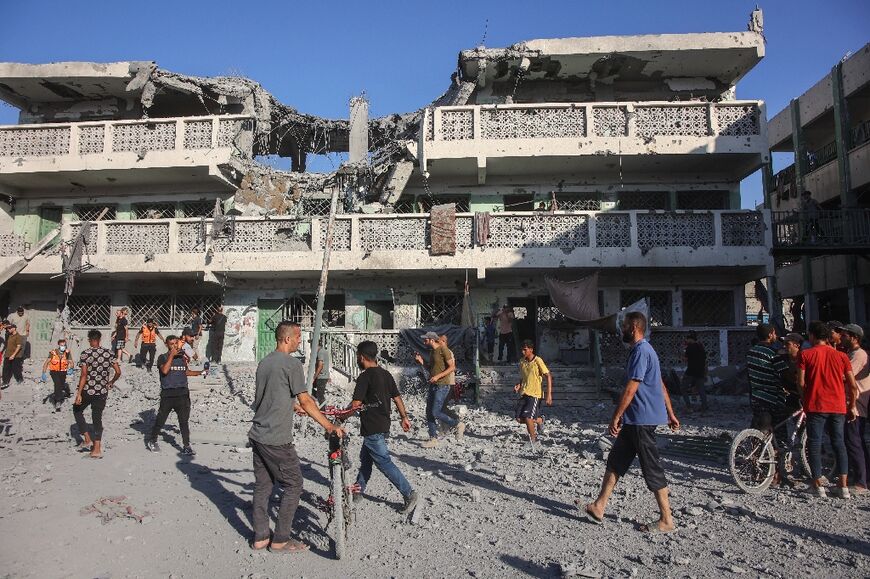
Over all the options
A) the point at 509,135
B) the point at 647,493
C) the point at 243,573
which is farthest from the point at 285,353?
the point at 509,135

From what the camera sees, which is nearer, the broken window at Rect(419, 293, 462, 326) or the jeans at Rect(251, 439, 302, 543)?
the jeans at Rect(251, 439, 302, 543)

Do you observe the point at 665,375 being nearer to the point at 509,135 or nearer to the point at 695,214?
the point at 695,214

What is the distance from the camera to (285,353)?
4230 mm

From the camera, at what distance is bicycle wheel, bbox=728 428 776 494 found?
5.42 metres

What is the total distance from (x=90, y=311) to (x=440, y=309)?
11232 millimetres

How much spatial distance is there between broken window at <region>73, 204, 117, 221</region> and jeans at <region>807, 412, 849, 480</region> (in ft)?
64.2

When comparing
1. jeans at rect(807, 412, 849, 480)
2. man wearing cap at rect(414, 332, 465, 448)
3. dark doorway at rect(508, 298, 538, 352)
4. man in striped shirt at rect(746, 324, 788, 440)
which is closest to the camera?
jeans at rect(807, 412, 849, 480)

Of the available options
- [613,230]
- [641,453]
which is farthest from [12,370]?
[613,230]

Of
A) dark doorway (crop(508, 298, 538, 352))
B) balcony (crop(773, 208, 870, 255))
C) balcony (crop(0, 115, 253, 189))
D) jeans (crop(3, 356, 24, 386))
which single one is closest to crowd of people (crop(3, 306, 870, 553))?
jeans (crop(3, 356, 24, 386))

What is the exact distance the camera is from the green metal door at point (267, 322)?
16781 millimetres

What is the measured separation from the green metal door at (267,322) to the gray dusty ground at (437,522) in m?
8.91

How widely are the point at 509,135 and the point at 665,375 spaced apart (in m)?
7.77

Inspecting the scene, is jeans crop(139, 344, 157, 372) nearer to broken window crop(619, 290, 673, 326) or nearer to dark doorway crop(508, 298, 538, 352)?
dark doorway crop(508, 298, 538, 352)

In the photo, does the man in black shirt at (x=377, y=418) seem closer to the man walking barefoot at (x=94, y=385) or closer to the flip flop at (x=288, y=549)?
the flip flop at (x=288, y=549)
